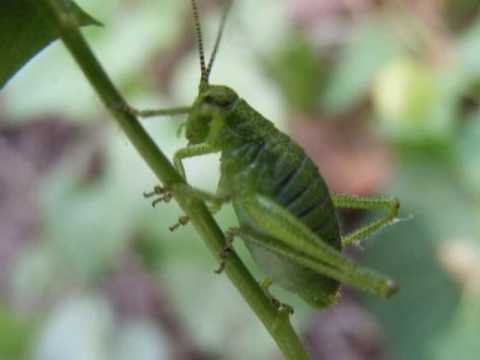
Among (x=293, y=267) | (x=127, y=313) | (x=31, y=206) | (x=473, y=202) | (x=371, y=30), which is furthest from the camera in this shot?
(x=31, y=206)

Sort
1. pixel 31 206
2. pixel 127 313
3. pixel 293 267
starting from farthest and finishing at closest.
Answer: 1. pixel 31 206
2. pixel 127 313
3. pixel 293 267

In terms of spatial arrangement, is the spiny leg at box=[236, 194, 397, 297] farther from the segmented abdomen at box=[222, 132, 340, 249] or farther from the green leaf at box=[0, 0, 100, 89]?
the green leaf at box=[0, 0, 100, 89]

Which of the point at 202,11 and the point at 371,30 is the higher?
the point at 202,11

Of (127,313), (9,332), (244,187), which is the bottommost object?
(244,187)

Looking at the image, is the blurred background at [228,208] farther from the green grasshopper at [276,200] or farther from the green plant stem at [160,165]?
the green plant stem at [160,165]

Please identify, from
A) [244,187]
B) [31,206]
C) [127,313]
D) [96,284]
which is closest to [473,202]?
[96,284]

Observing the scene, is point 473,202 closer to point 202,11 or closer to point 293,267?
point 202,11

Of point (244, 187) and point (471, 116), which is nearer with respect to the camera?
point (244, 187)
